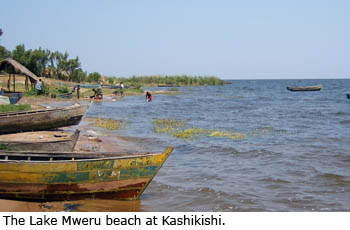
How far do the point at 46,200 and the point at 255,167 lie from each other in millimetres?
6544

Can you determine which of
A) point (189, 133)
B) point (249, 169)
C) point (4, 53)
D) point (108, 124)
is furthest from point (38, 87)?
point (4, 53)

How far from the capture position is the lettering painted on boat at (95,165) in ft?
24.5

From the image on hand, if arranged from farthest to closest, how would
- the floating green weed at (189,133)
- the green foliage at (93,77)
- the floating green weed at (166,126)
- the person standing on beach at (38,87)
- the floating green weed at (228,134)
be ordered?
the green foliage at (93,77) → the person standing on beach at (38,87) → the floating green weed at (166,126) → the floating green weed at (228,134) → the floating green weed at (189,133)

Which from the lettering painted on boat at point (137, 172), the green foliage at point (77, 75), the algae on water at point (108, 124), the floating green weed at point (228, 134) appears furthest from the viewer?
the green foliage at point (77, 75)

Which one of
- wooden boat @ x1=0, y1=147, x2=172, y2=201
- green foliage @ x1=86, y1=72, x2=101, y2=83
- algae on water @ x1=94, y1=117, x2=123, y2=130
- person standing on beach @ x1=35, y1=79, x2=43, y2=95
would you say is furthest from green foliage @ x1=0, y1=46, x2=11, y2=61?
wooden boat @ x1=0, y1=147, x2=172, y2=201

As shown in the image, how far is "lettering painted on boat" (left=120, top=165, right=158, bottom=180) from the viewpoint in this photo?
7.72 meters

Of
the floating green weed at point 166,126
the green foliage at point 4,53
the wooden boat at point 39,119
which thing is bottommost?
the floating green weed at point 166,126

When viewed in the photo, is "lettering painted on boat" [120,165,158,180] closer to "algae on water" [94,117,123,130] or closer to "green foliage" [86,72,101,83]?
"algae on water" [94,117,123,130]

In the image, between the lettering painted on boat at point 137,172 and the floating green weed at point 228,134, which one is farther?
the floating green weed at point 228,134

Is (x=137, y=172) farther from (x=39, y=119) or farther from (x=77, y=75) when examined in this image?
(x=77, y=75)

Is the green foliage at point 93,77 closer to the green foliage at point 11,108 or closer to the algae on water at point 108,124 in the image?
the algae on water at point 108,124

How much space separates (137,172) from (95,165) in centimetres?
85

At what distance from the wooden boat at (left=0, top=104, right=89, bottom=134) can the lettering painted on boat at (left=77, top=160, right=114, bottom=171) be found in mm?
7051

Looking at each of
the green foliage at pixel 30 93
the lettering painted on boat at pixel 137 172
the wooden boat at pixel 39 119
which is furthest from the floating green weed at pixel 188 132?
the green foliage at pixel 30 93
